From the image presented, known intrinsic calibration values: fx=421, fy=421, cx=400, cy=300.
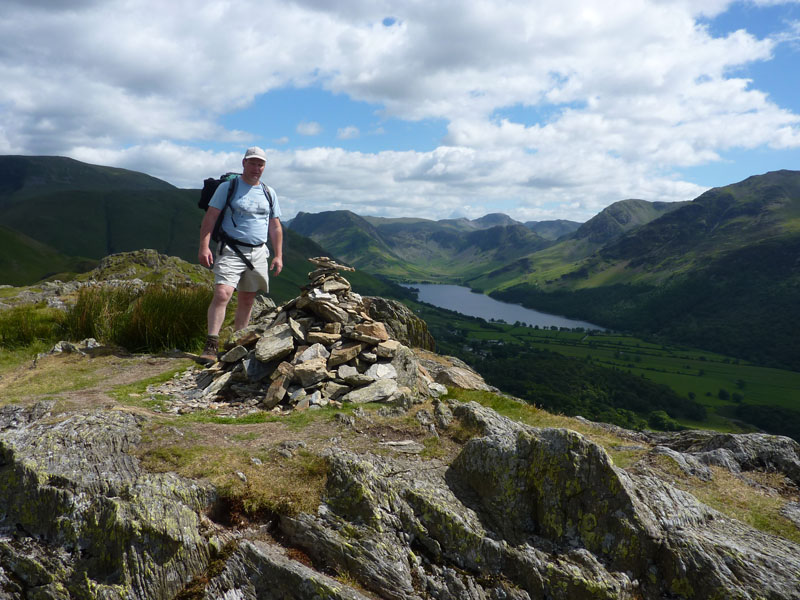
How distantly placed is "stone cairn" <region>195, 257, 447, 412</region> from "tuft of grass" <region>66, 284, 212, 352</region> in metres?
3.61

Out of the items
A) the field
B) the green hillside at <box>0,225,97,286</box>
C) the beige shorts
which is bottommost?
the field

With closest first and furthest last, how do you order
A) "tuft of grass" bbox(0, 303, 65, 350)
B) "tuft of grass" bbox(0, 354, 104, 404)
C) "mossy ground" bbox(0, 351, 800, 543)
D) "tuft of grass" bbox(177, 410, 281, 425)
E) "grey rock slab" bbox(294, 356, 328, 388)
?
"mossy ground" bbox(0, 351, 800, 543) < "tuft of grass" bbox(177, 410, 281, 425) < "tuft of grass" bbox(0, 354, 104, 404) < "grey rock slab" bbox(294, 356, 328, 388) < "tuft of grass" bbox(0, 303, 65, 350)

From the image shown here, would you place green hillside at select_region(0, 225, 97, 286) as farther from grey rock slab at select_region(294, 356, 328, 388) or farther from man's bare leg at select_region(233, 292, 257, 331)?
grey rock slab at select_region(294, 356, 328, 388)

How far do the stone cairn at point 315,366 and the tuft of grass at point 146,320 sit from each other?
11.8ft

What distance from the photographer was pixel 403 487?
6512mm

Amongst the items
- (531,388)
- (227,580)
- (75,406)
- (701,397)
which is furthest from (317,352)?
(701,397)

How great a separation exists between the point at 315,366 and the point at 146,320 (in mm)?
7528

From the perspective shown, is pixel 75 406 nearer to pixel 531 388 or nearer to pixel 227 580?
pixel 227 580

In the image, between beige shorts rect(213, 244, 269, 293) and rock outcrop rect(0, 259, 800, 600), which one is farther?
beige shorts rect(213, 244, 269, 293)

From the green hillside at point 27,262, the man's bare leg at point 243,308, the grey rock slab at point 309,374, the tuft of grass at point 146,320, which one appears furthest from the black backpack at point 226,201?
the green hillside at point 27,262

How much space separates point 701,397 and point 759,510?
525 ft

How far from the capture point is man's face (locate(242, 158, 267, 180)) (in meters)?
11.1

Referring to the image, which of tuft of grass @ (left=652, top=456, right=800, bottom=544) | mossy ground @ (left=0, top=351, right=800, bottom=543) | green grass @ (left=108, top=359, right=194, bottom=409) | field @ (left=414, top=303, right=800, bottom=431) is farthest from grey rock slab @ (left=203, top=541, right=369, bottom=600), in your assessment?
field @ (left=414, top=303, right=800, bottom=431)

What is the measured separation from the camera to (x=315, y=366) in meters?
10.3
